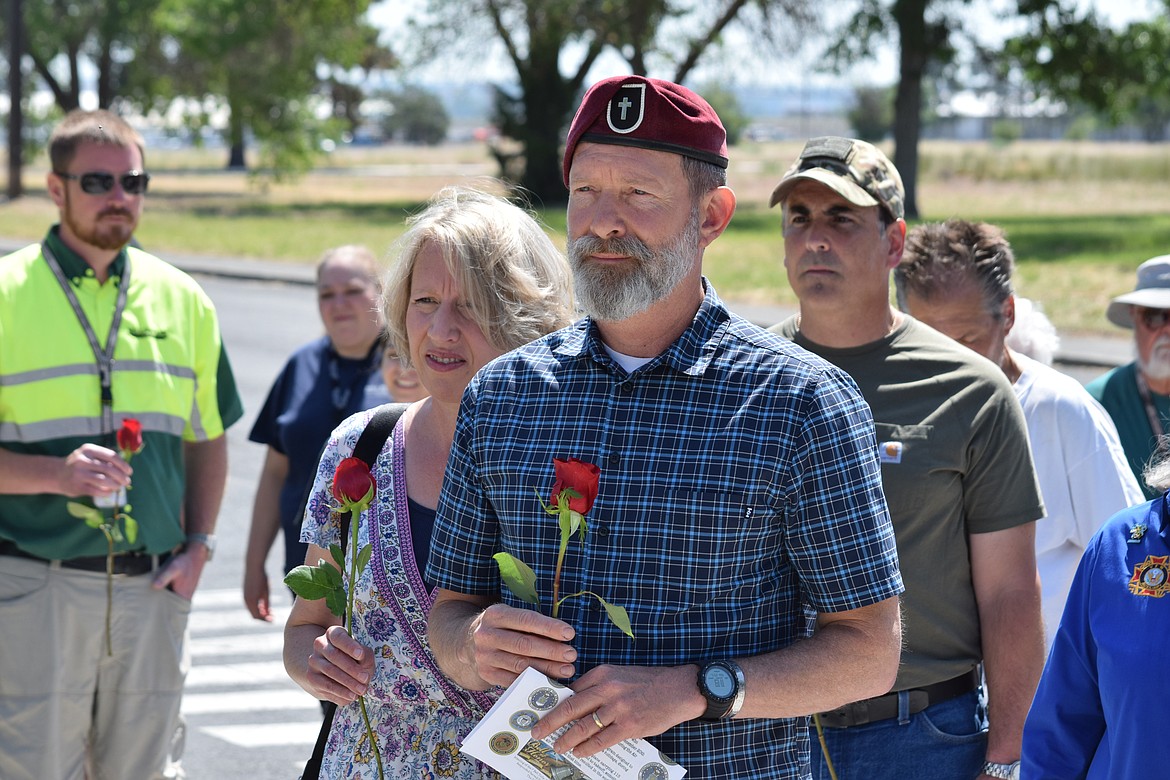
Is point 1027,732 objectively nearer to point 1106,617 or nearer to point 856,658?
point 1106,617

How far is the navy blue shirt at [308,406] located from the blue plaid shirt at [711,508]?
264 cm

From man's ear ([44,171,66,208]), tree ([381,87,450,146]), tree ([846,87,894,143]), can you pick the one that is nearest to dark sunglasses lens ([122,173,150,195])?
man's ear ([44,171,66,208])

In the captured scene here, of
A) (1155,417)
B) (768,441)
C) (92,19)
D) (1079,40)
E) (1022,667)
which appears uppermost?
(92,19)

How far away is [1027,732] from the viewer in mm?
2678

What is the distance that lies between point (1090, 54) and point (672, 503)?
34812 millimetres

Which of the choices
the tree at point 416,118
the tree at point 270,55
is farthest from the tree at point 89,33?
the tree at point 416,118

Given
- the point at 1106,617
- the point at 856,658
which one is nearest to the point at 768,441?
the point at 856,658

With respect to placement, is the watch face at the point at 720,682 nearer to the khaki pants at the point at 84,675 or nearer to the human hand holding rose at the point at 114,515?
the human hand holding rose at the point at 114,515

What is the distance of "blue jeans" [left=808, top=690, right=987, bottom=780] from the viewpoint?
127 inches

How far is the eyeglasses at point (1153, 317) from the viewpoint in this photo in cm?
461

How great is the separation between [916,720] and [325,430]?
8.50 feet

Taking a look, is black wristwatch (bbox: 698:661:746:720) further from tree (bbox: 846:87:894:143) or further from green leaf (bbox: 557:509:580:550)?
tree (bbox: 846:87:894:143)

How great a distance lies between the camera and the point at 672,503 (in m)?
2.25

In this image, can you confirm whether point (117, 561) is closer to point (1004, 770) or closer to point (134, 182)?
point (134, 182)
